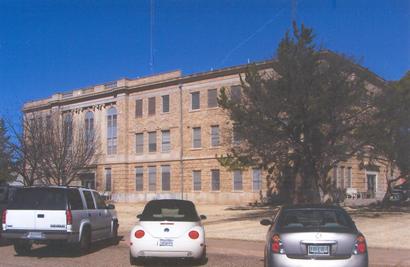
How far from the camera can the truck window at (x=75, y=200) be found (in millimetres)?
14327

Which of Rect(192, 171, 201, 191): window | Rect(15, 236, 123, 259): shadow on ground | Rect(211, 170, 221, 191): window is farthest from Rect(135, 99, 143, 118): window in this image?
Rect(15, 236, 123, 259): shadow on ground

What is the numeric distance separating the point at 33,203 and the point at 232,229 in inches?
389

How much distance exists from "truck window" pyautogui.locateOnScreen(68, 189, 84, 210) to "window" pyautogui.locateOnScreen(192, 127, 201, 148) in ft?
120

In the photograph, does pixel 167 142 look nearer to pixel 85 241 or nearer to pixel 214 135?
pixel 214 135

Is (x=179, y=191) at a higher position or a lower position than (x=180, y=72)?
lower

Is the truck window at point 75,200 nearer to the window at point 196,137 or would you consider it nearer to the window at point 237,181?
the window at point 237,181

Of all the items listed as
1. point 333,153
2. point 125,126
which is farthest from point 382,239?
point 125,126

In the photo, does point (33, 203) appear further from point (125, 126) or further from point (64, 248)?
point (125, 126)

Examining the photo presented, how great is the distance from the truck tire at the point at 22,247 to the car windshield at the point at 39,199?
1.09 meters

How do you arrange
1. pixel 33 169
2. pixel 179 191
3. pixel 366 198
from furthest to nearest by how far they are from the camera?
pixel 179 191 < pixel 366 198 < pixel 33 169

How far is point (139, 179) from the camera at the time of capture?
56656 mm

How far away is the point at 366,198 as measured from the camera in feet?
160

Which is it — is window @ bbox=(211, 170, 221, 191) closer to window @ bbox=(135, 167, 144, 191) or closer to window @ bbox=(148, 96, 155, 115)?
window @ bbox=(135, 167, 144, 191)

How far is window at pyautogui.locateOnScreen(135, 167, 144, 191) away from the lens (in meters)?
56.3
